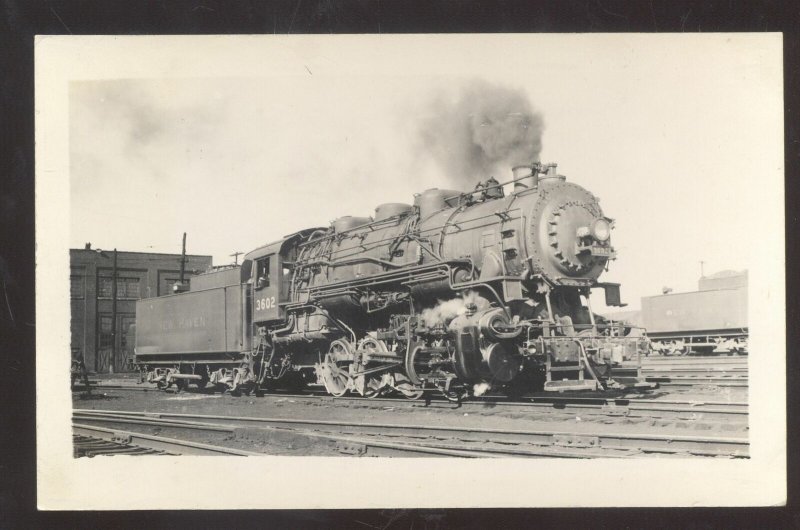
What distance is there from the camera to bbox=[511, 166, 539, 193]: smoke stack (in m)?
8.91

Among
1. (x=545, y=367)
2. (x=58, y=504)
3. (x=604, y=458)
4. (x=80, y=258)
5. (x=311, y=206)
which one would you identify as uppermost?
(x=311, y=206)

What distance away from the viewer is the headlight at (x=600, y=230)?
8453mm

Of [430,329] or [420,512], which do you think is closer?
[420,512]

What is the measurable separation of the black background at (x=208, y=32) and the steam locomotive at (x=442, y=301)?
2.17m

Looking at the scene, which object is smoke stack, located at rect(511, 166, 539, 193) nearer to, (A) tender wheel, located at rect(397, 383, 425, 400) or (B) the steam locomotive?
(B) the steam locomotive

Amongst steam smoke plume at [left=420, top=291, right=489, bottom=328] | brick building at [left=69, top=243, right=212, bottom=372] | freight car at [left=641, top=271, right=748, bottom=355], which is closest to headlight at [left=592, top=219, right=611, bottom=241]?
steam smoke plume at [left=420, top=291, right=489, bottom=328]

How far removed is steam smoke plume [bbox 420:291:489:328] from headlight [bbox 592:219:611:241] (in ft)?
5.36

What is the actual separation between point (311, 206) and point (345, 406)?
9.96 ft

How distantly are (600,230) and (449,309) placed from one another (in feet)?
7.12

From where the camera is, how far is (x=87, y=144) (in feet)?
23.2

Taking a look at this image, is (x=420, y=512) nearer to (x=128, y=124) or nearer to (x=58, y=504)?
Answer: (x=58, y=504)

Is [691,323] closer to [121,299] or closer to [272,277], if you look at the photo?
[272,277]

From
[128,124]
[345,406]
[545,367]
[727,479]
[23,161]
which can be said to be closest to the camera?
[727,479]

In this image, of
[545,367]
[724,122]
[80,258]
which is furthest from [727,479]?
[80,258]
